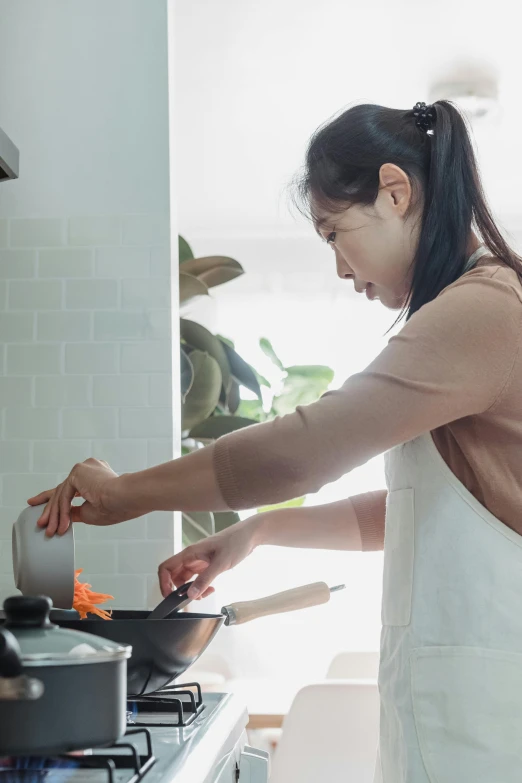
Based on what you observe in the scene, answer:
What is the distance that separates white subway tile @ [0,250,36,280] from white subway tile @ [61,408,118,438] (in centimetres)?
31

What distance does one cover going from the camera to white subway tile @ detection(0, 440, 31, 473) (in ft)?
5.93

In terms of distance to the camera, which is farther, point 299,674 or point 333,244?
point 299,674

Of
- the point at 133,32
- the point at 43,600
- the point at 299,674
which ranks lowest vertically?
the point at 299,674

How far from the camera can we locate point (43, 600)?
72 centimetres

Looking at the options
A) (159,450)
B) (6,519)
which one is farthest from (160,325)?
(6,519)

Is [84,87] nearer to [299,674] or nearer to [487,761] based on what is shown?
[487,761]

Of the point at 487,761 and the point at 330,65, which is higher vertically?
the point at 330,65

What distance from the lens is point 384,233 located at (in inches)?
44.4

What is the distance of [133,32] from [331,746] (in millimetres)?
1667

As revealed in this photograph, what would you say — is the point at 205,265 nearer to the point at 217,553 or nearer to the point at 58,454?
the point at 58,454

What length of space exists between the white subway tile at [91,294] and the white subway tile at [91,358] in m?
0.08

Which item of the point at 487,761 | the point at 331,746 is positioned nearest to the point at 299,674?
the point at 331,746

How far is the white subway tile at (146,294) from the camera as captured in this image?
72.8 inches

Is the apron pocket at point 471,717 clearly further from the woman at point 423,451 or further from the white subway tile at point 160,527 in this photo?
the white subway tile at point 160,527
